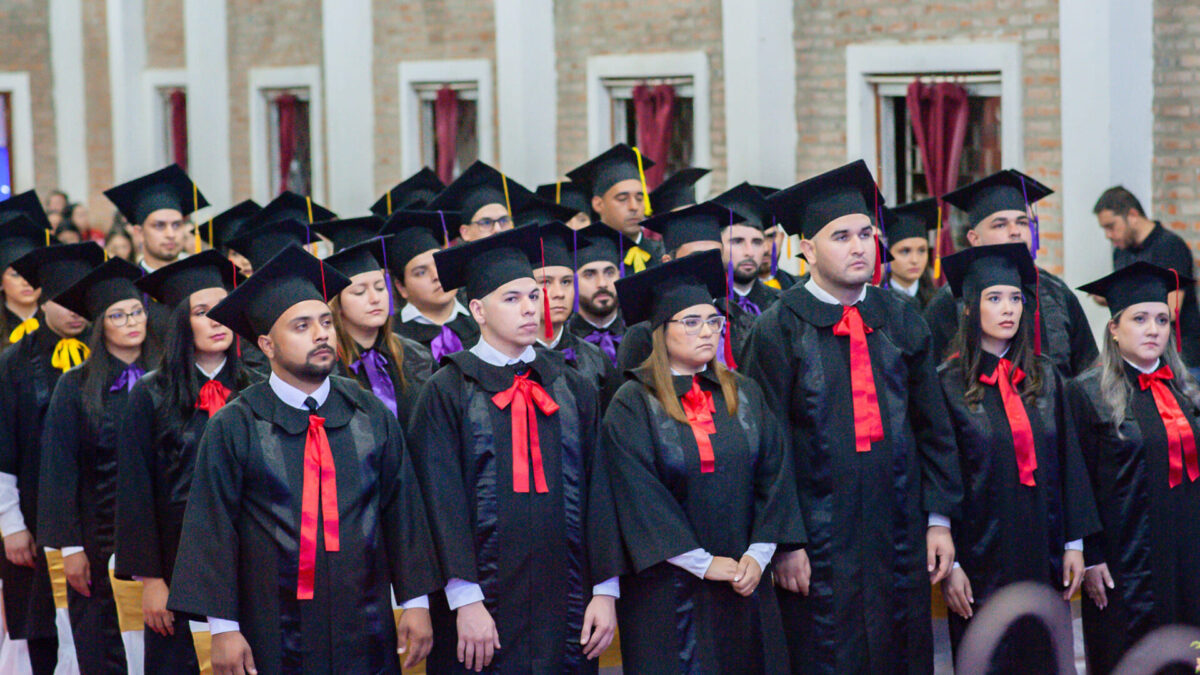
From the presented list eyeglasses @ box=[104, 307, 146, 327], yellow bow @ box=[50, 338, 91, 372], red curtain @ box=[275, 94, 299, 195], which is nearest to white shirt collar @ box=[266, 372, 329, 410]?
eyeglasses @ box=[104, 307, 146, 327]

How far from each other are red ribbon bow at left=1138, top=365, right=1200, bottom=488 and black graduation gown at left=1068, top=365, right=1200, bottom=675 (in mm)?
21

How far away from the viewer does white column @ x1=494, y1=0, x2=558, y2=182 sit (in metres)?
13.6

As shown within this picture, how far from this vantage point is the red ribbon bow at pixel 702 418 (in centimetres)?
529

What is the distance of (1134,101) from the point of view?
953 cm

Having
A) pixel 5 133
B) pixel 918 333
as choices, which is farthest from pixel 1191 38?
pixel 5 133

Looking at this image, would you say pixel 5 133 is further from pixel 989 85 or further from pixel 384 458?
pixel 384 458

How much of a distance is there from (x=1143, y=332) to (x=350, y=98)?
10.5 metres

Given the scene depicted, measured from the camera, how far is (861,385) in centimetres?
572

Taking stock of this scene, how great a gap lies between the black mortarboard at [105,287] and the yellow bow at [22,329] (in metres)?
1.30

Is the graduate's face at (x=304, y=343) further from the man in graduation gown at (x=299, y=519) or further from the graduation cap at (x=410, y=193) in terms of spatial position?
the graduation cap at (x=410, y=193)

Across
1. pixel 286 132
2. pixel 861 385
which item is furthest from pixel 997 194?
pixel 286 132

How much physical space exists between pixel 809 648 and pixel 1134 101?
5.20 meters

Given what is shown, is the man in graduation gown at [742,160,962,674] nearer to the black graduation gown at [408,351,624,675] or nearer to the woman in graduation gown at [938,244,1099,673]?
the woman in graduation gown at [938,244,1099,673]

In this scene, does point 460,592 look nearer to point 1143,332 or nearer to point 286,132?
point 1143,332
